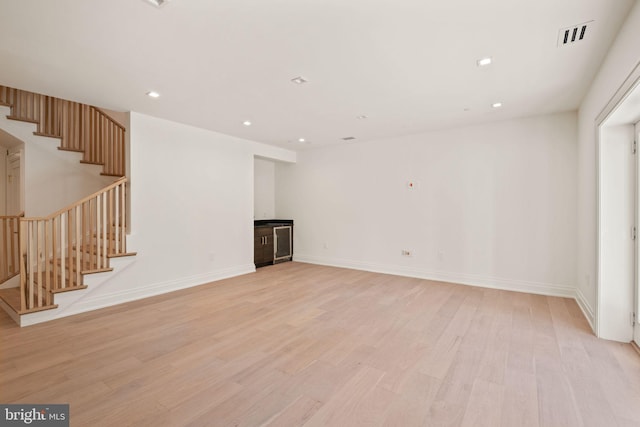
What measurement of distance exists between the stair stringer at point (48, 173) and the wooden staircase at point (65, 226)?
0.12m

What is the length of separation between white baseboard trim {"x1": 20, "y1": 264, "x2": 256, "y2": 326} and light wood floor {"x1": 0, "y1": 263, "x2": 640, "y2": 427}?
0.18 metres

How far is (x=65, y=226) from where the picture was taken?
4.49 metres

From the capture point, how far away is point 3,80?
3037 mm

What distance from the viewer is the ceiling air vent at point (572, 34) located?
2200 millimetres

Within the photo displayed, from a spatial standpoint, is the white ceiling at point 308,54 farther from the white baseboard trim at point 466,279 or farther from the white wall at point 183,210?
the white baseboard trim at point 466,279

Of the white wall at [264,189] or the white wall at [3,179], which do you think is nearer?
the white wall at [3,179]

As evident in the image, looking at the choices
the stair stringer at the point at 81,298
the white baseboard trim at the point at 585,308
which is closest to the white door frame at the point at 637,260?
the white baseboard trim at the point at 585,308

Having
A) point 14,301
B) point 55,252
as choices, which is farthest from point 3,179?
point 55,252

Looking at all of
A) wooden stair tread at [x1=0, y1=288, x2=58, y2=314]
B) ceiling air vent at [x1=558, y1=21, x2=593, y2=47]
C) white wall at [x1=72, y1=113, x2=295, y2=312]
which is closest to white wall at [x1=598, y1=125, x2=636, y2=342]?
ceiling air vent at [x1=558, y1=21, x2=593, y2=47]

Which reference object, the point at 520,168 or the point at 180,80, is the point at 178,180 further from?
the point at 520,168

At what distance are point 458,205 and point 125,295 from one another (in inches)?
212

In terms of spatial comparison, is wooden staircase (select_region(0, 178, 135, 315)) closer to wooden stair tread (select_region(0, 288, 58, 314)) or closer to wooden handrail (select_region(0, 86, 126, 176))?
wooden stair tread (select_region(0, 288, 58, 314))

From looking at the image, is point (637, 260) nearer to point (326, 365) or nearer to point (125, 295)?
point (326, 365)

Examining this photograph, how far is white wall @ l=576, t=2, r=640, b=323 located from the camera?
6.96 ft
